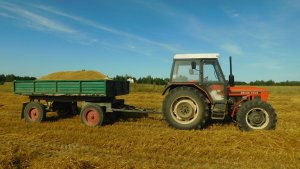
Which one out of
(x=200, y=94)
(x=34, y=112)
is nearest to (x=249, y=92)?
(x=200, y=94)

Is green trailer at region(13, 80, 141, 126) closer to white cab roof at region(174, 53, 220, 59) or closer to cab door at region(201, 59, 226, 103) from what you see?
white cab roof at region(174, 53, 220, 59)

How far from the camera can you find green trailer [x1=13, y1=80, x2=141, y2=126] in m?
9.81

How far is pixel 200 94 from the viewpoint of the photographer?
8.50m

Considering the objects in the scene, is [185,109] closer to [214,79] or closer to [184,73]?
[184,73]

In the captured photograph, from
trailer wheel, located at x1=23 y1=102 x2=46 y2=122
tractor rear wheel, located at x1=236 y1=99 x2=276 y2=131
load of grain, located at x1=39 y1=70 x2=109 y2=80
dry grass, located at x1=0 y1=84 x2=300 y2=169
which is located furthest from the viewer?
load of grain, located at x1=39 y1=70 x2=109 y2=80

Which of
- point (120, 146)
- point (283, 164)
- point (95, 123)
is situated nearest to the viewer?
point (283, 164)

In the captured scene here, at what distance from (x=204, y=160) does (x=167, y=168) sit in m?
0.97

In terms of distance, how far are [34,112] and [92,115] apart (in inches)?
91.5

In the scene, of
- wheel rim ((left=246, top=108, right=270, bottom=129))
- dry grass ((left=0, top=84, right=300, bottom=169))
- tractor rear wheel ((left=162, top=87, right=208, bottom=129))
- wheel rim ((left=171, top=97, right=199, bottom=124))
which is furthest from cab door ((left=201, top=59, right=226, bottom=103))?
dry grass ((left=0, top=84, right=300, bottom=169))

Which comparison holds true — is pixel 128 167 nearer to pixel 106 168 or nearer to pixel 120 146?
pixel 106 168

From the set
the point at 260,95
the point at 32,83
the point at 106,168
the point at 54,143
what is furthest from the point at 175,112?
the point at 32,83

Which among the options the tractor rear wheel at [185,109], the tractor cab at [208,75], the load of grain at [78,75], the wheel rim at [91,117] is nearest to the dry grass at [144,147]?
the tractor rear wheel at [185,109]

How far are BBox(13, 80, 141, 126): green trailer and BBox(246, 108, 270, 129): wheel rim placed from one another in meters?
4.02

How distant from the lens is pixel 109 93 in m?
9.86
